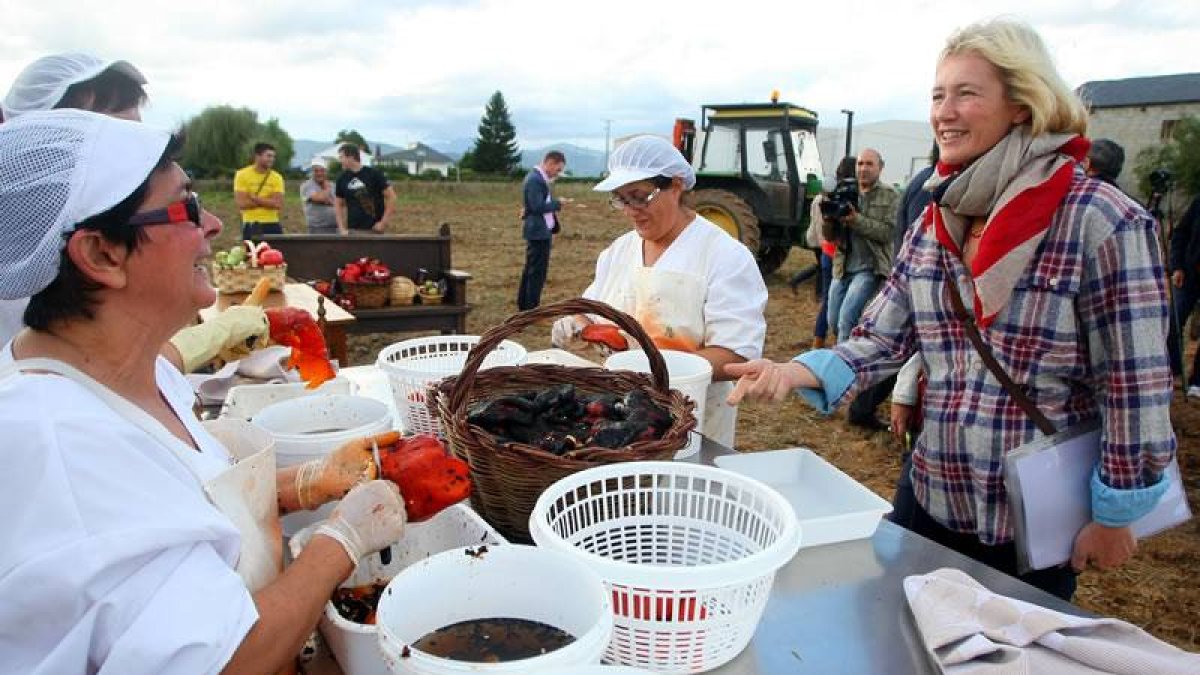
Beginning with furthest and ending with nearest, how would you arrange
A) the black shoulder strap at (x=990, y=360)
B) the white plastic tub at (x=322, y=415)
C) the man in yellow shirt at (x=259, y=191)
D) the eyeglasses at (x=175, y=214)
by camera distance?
1. the man in yellow shirt at (x=259, y=191)
2. the white plastic tub at (x=322, y=415)
3. the black shoulder strap at (x=990, y=360)
4. the eyeglasses at (x=175, y=214)

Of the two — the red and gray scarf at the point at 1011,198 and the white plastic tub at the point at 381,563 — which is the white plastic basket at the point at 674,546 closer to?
the white plastic tub at the point at 381,563

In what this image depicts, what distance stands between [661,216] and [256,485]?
2.05 meters

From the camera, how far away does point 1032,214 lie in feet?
5.67

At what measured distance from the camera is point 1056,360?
5.82 feet

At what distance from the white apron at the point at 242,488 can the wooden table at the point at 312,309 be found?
3.24 meters

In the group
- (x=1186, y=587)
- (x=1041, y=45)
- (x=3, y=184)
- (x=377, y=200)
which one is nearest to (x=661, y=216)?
(x=1041, y=45)

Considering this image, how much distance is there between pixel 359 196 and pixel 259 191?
1.20 m

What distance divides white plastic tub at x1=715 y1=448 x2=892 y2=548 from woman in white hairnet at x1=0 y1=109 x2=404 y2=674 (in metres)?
1.03

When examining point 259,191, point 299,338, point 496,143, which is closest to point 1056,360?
point 299,338

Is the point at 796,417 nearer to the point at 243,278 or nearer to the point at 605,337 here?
the point at 605,337

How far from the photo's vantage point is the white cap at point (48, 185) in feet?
3.33

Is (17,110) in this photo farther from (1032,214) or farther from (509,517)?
(1032,214)

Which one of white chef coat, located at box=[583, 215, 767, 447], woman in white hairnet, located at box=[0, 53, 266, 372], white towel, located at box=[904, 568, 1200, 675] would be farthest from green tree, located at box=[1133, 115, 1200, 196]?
woman in white hairnet, located at box=[0, 53, 266, 372]

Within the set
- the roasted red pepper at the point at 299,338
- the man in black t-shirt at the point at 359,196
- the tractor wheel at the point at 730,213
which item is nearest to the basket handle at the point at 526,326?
the roasted red pepper at the point at 299,338
